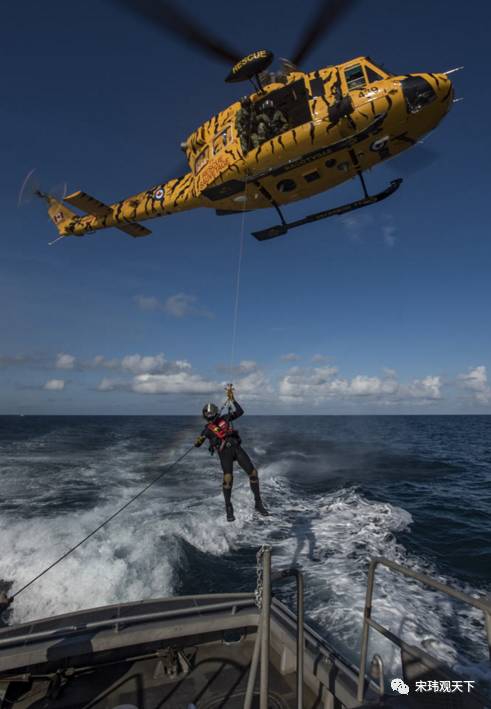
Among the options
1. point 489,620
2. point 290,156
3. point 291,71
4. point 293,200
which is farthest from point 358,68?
point 489,620

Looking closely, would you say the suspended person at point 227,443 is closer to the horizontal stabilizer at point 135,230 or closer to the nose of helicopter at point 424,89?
the nose of helicopter at point 424,89

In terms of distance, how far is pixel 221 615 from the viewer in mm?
4727

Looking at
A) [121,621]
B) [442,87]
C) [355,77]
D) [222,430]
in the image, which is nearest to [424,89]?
[442,87]

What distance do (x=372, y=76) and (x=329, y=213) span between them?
3303 mm

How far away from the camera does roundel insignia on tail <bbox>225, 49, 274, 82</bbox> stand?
8.57 metres

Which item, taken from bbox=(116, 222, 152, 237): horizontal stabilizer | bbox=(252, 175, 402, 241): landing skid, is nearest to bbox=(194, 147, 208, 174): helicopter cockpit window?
bbox=(252, 175, 402, 241): landing skid

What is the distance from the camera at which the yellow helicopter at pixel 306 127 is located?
910 cm

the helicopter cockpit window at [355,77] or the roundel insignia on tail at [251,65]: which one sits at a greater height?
the helicopter cockpit window at [355,77]

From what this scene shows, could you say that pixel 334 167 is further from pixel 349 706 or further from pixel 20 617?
pixel 20 617

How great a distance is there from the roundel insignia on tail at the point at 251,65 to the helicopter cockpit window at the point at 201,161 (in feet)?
10.7

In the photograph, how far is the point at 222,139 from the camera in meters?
11.4

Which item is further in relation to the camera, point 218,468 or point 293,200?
point 218,468

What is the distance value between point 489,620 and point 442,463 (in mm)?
29071

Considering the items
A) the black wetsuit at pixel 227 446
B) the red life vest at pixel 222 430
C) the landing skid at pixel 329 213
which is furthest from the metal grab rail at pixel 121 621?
the landing skid at pixel 329 213
